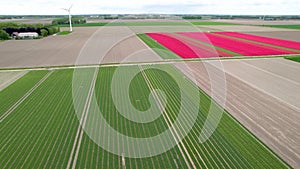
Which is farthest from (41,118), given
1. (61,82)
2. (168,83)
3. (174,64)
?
(174,64)

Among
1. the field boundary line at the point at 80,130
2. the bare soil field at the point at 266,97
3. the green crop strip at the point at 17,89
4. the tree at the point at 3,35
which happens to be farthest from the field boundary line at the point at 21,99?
the tree at the point at 3,35

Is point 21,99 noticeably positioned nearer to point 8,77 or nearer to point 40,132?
point 40,132

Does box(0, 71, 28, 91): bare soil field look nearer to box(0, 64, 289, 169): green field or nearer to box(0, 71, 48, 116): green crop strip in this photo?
box(0, 71, 48, 116): green crop strip

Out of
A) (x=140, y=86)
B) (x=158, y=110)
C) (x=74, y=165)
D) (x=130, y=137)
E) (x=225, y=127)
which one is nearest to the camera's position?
(x=74, y=165)

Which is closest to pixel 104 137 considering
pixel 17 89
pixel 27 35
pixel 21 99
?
pixel 21 99

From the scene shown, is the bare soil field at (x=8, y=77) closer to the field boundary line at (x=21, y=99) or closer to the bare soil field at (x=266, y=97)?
the field boundary line at (x=21, y=99)

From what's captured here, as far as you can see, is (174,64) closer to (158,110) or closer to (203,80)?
(203,80)

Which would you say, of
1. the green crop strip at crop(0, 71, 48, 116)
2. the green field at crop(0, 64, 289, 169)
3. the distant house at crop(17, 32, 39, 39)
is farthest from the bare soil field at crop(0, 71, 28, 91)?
the distant house at crop(17, 32, 39, 39)
